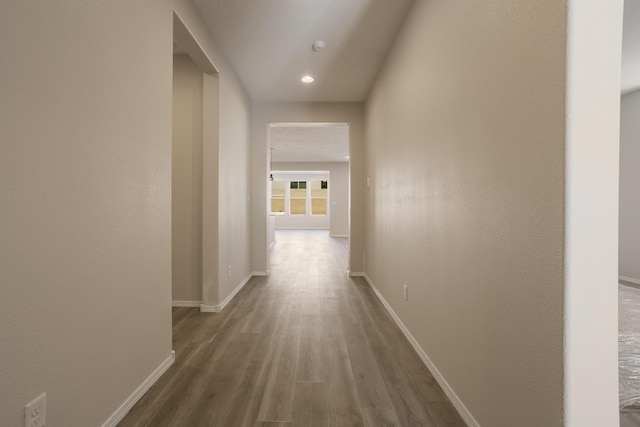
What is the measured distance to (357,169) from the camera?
4.88 meters

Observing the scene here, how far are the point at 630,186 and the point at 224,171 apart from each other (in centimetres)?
526

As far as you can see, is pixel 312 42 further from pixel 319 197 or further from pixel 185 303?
pixel 319 197

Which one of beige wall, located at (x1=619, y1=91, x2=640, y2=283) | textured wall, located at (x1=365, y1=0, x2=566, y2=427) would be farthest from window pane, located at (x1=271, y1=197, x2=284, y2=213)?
textured wall, located at (x1=365, y1=0, x2=566, y2=427)

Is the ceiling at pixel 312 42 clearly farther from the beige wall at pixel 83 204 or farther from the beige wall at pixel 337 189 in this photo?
the beige wall at pixel 337 189

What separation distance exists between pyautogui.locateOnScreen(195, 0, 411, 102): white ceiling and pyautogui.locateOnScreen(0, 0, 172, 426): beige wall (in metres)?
0.97

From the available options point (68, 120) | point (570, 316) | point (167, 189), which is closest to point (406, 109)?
point (167, 189)

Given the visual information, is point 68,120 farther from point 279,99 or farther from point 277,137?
point 277,137

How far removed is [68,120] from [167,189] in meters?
0.89

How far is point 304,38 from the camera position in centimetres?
307

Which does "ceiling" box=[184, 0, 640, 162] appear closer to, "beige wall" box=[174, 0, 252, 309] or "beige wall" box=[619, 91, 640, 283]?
"beige wall" box=[174, 0, 252, 309]

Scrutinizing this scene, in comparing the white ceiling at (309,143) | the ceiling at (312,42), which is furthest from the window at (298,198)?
the ceiling at (312,42)

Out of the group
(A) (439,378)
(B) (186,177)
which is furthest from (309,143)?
(A) (439,378)

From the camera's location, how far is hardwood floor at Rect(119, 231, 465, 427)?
1.62 meters

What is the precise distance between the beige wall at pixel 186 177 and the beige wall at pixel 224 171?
0.23 metres
